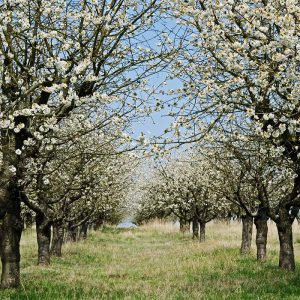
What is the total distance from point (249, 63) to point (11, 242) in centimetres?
681

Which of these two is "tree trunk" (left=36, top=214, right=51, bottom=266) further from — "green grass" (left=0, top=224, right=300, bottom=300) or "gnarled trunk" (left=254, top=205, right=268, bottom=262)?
"gnarled trunk" (left=254, top=205, right=268, bottom=262)

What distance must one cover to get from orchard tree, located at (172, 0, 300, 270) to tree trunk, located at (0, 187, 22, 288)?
4525mm

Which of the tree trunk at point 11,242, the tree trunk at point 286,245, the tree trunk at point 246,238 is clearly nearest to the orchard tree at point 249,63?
the tree trunk at point 286,245

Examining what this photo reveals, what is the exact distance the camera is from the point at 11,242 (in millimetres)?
11617

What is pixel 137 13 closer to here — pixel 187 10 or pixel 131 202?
pixel 187 10

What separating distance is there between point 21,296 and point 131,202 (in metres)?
65.5

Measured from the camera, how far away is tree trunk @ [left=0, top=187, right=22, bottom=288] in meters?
11.5

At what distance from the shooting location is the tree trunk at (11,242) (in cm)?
1152

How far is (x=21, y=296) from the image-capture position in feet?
33.5

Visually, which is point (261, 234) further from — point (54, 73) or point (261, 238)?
point (54, 73)

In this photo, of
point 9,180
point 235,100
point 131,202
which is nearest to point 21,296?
point 9,180

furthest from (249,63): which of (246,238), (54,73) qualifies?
(246,238)

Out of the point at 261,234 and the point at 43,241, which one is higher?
the point at 261,234

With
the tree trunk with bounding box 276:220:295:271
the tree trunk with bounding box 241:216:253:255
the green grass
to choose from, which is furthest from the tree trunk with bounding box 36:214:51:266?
the tree trunk with bounding box 241:216:253:255
